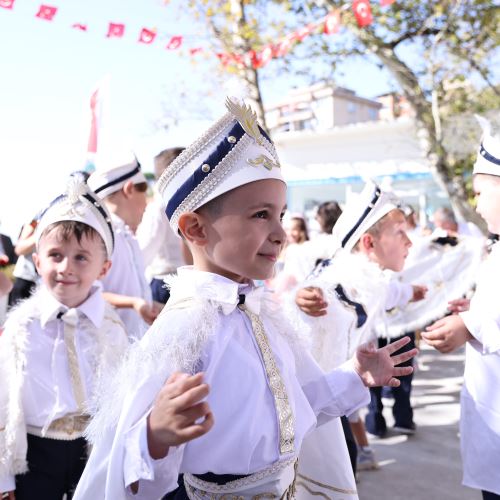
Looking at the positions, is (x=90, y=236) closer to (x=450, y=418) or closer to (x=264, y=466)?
(x=264, y=466)

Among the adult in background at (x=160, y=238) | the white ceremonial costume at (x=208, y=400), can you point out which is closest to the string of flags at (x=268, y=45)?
the adult in background at (x=160, y=238)

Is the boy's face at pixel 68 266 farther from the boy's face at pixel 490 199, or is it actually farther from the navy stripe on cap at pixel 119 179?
the boy's face at pixel 490 199

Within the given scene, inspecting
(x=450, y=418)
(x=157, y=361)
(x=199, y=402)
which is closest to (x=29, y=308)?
(x=157, y=361)

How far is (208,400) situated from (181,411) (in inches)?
11.1

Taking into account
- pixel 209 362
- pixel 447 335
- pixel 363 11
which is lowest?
pixel 447 335

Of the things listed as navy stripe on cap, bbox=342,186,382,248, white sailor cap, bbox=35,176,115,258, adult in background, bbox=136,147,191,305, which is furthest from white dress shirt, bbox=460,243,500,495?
adult in background, bbox=136,147,191,305

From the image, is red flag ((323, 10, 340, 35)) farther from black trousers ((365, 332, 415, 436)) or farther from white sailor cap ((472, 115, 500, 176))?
white sailor cap ((472, 115, 500, 176))

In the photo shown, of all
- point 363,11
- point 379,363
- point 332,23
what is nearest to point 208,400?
point 379,363

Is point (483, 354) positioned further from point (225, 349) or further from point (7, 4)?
point (7, 4)

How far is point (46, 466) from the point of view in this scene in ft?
7.72

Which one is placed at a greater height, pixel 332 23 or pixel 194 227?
pixel 332 23

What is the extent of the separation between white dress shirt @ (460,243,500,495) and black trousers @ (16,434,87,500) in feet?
5.42

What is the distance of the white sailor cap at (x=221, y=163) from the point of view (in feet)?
5.24

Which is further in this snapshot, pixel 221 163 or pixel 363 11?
pixel 363 11
